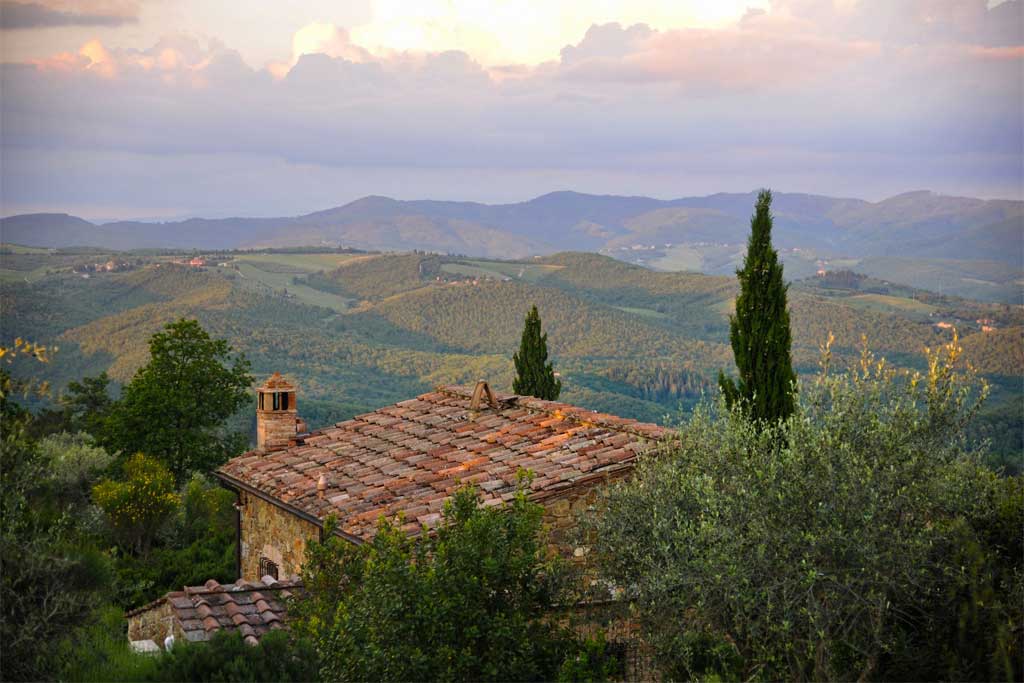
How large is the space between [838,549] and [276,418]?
12348mm

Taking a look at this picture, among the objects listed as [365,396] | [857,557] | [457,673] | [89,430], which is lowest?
[365,396]

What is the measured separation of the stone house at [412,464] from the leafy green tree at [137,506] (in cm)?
633

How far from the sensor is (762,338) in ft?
42.8

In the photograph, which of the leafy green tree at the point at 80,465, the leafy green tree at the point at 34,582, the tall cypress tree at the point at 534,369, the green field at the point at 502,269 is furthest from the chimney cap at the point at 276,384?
the green field at the point at 502,269

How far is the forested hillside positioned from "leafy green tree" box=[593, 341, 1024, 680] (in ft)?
199

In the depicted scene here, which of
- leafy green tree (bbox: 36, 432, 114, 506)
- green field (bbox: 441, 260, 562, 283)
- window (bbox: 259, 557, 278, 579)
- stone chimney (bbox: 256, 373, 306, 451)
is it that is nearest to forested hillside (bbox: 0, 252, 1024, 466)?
green field (bbox: 441, 260, 562, 283)

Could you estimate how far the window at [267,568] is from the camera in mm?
16558

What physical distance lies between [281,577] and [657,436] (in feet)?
22.1

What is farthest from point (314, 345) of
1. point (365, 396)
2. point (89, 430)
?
point (89, 430)

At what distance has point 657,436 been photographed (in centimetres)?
1341

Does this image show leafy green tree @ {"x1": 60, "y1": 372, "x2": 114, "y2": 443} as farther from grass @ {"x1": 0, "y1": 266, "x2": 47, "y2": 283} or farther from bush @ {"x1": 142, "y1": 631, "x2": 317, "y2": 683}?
grass @ {"x1": 0, "y1": 266, "x2": 47, "y2": 283}

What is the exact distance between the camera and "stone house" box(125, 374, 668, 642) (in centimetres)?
1273

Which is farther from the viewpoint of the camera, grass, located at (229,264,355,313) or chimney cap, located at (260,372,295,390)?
grass, located at (229,264,355,313)

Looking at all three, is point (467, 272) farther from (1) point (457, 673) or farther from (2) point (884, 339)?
(1) point (457, 673)
